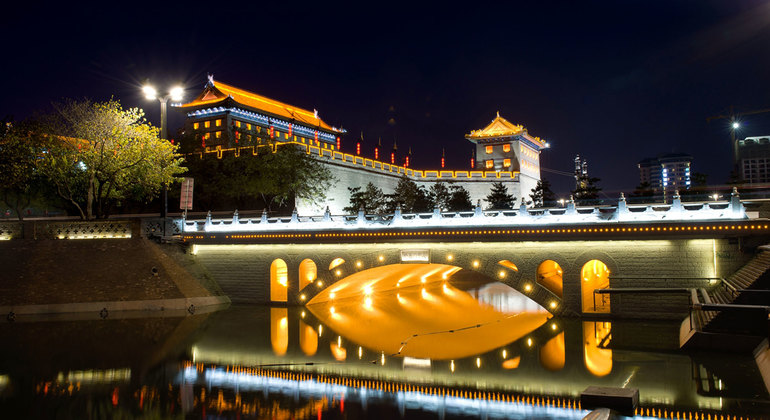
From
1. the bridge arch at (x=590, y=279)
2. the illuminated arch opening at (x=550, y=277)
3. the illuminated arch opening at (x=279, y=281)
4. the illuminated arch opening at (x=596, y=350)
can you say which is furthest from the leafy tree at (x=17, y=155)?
the illuminated arch opening at (x=596, y=350)

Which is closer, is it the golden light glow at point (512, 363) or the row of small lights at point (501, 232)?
the golden light glow at point (512, 363)

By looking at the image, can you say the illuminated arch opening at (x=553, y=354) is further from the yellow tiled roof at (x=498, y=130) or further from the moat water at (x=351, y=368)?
the yellow tiled roof at (x=498, y=130)

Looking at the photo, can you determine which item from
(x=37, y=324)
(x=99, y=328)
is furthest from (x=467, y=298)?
(x=37, y=324)

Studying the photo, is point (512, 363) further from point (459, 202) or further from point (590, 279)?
point (459, 202)

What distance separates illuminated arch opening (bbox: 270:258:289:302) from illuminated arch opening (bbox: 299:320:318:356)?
24.7 ft

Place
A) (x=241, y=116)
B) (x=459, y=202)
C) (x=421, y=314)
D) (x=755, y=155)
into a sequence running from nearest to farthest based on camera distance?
(x=421, y=314)
(x=459, y=202)
(x=755, y=155)
(x=241, y=116)

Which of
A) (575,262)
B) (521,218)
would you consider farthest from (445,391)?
(521,218)

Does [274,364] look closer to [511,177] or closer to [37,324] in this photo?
[37,324]

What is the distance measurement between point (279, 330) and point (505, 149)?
5977 centimetres

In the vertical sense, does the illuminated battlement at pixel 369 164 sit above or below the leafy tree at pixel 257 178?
above

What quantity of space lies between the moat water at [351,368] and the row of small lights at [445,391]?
1.9 inches

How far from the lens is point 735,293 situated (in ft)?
58.0

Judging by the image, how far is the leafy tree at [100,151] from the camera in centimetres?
3266

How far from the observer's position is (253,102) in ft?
249
